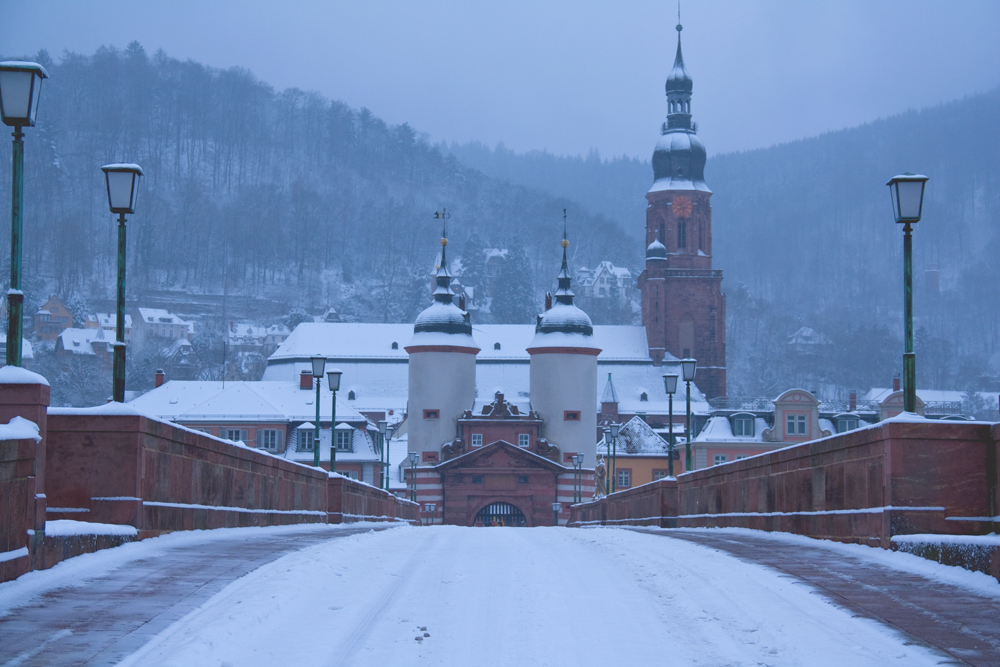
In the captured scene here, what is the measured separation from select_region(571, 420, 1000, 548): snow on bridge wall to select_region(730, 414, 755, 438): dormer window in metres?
64.1

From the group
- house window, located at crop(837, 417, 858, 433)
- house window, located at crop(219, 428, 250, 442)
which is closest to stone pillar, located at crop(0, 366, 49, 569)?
house window, located at crop(837, 417, 858, 433)

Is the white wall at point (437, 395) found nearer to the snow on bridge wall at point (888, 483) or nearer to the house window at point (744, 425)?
the house window at point (744, 425)

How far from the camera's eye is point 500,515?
83.1 metres

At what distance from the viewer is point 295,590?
945cm

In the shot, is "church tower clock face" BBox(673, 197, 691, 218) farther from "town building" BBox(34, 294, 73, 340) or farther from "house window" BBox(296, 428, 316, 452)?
"town building" BBox(34, 294, 73, 340)

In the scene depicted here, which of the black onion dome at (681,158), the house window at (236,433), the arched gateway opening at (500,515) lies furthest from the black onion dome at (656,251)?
the house window at (236,433)

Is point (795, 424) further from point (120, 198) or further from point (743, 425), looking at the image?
point (120, 198)

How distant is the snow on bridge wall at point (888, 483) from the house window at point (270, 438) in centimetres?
7113

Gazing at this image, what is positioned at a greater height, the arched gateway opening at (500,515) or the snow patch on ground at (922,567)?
the snow patch on ground at (922,567)

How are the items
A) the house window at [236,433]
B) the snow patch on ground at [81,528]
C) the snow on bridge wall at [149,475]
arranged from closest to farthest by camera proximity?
the snow patch on ground at [81,528] → the snow on bridge wall at [149,475] → the house window at [236,433]

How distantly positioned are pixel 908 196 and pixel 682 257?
107 metres

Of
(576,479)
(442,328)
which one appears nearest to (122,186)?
(576,479)

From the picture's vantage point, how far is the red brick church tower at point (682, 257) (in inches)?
4702

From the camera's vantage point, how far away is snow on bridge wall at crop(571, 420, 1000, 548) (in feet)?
40.9
